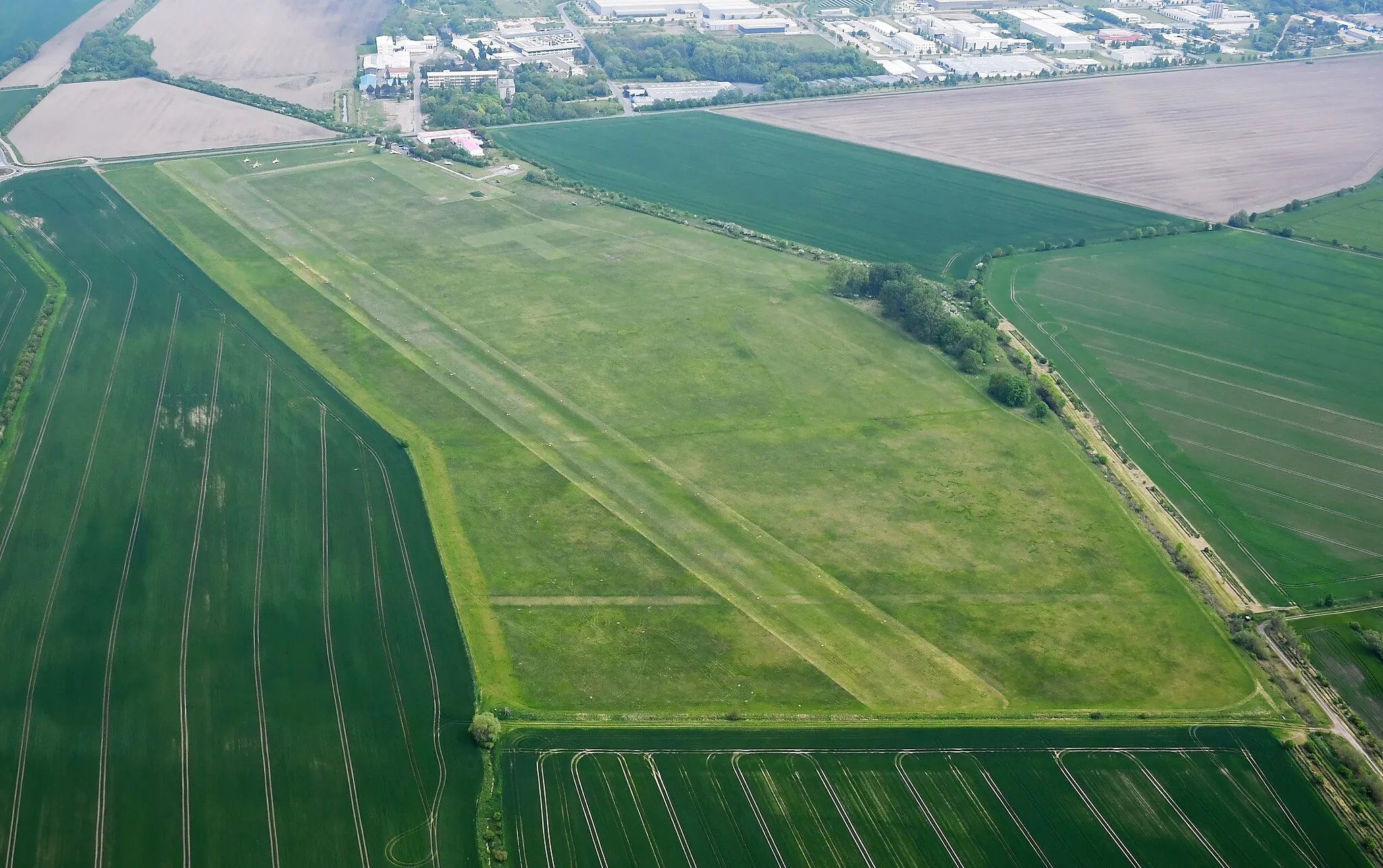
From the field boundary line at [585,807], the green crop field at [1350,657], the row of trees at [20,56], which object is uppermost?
the row of trees at [20,56]

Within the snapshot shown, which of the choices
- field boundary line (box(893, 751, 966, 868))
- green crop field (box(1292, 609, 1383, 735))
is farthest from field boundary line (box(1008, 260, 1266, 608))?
field boundary line (box(893, 751, 966, 868))

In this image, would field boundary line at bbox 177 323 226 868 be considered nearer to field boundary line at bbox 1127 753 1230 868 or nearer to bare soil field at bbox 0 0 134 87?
field boundary line at bbox 1127 753 1230 868

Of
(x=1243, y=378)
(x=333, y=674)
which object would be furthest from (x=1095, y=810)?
(x=1243, y=378)

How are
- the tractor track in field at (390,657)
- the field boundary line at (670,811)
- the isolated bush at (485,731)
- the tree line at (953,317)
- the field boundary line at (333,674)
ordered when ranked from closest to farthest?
the field boundary line at (670,811) → the field boundary line at (333,674) → the tractor track in field at (390,657) → the isolated bush at (485,731) → the tree line at (953,317)

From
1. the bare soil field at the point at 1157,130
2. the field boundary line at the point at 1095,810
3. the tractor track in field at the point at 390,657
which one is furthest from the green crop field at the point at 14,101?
the field boundary line at the point at 1095,810

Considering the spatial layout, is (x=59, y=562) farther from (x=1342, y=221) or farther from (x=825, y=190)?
(x=1342, y=221)

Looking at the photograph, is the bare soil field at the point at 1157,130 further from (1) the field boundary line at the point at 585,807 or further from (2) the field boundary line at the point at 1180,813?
(1) the field boundary line at the point at 585,807

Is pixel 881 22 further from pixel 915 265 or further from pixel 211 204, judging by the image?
pixel 211 204
